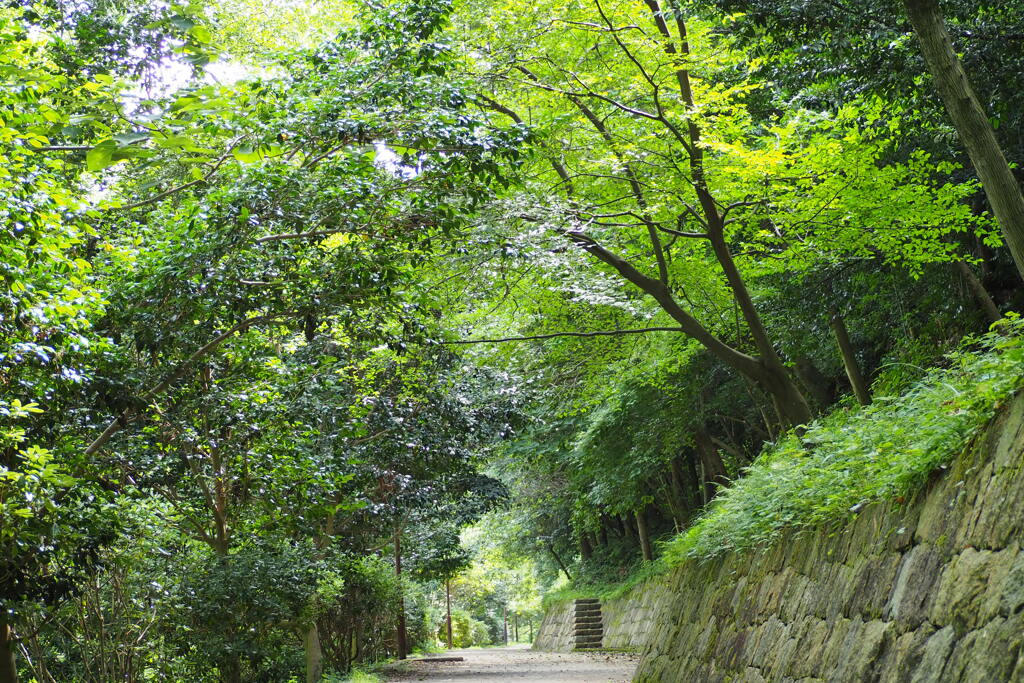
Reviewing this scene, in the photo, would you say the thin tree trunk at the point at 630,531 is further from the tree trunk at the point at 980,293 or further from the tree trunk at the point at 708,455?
the tree trunk at the point at 980,293

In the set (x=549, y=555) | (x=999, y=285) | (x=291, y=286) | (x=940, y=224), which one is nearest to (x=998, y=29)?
(x=940, y=224)

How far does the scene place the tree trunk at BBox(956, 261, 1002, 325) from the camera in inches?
452

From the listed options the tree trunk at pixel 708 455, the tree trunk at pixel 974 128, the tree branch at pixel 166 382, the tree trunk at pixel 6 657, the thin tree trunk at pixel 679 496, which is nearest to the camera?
the tree trunk at pixel 974 128

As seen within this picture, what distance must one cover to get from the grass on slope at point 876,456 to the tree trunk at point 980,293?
11.9ft

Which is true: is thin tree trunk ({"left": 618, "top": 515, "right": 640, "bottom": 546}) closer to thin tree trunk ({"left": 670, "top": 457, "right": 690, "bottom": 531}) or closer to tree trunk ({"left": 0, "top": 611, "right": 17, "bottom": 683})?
thin tree trunk ({"left": 670, "top": 457, "right": 690, "bottom": 531})

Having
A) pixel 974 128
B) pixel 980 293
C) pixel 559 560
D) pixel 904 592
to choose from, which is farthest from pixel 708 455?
pixel 904 592

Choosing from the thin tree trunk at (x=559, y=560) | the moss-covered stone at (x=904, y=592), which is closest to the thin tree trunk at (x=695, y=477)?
the thin tree trunk at (x=559, y=560)

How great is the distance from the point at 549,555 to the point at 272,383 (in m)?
26.4

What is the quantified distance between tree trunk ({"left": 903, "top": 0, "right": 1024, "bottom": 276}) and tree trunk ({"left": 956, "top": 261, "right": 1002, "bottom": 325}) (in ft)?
19.9

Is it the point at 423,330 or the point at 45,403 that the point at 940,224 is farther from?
the point at 45,403

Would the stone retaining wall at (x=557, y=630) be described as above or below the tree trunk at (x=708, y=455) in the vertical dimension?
below

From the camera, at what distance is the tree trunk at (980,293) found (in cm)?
1149

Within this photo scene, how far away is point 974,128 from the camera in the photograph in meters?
6.03

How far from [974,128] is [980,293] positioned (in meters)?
6.50
